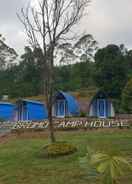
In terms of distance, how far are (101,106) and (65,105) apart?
332 cm

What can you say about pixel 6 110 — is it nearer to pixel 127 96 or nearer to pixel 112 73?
pixel 112 73

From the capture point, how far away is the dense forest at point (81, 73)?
38500mm

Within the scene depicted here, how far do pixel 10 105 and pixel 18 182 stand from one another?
88.7 feet

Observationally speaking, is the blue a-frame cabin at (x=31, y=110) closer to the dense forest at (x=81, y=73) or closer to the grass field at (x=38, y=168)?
the dense forest at (x=81, y=73)

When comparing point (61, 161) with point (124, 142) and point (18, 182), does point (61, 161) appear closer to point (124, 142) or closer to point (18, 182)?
point (18, 182)

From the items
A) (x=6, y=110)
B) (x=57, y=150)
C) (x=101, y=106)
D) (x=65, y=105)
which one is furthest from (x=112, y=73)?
(x=57, y=150)

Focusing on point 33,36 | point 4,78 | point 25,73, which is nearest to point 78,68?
point 25,73

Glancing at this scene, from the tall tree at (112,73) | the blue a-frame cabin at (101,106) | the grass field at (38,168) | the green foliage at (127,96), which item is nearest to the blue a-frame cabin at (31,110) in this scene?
the blue a-frame cabin at (101,106)

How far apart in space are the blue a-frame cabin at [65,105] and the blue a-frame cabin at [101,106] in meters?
1.68

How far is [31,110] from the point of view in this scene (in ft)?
107

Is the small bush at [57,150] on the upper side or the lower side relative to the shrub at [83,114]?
lower

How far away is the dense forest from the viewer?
126 feet

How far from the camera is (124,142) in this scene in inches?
556

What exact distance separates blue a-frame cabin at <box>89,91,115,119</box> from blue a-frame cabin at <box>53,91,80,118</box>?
168cm
